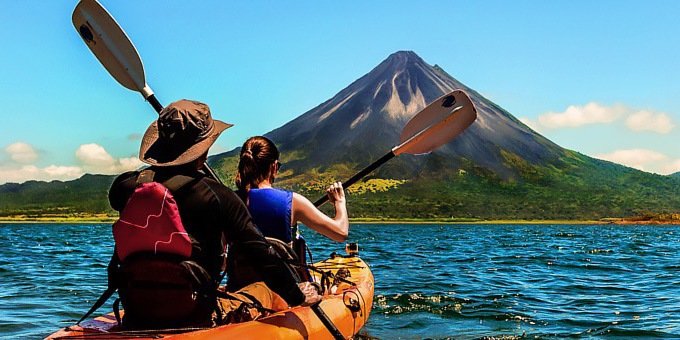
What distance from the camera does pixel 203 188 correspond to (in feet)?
15.6

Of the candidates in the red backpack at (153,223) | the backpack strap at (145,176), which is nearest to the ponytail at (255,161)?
the backpack strap at (145,176)

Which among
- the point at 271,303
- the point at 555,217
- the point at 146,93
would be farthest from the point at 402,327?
the point at 555,217

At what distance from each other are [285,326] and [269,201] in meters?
1.22

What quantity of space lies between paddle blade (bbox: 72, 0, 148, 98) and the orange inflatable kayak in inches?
154

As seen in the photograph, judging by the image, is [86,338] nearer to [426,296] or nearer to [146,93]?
[146,93]

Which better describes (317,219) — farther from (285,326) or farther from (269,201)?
(285,326)

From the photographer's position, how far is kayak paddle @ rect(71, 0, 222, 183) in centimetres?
973

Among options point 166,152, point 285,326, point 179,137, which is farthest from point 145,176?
point 285,326

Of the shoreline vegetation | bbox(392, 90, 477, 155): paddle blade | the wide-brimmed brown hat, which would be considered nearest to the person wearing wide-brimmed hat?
the wide-brimmed brown hat

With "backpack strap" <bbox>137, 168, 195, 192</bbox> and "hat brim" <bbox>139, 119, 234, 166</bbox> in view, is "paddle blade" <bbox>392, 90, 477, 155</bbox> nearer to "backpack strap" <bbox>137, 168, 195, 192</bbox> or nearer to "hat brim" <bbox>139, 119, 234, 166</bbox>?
"hat brim" <bbox>139, 119, 234, 166</bbox>

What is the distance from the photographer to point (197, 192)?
15.5 ft

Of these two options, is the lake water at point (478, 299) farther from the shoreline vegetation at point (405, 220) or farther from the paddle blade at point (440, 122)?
the shoreline vegetation at point (405, 220)

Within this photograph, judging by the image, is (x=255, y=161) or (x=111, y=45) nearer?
(x=255, y=161)

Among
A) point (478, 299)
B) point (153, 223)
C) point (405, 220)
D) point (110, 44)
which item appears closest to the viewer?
point (153, 223)
